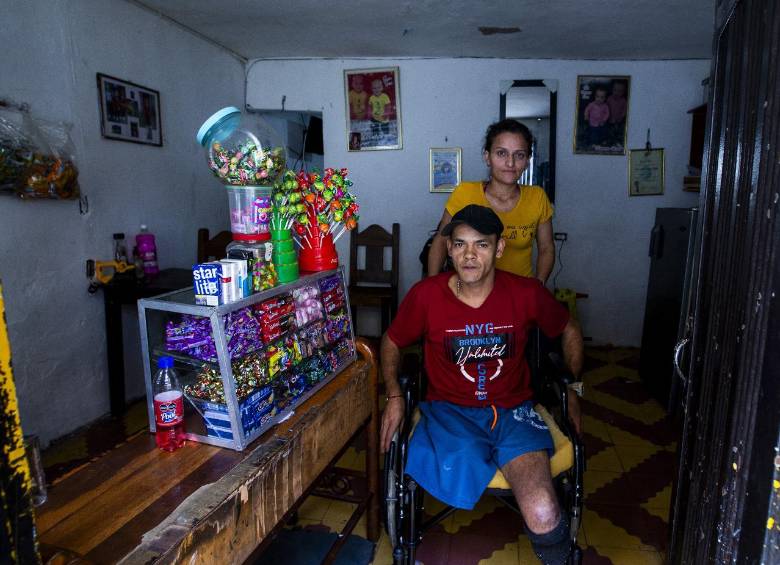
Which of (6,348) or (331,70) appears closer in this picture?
(6,348)

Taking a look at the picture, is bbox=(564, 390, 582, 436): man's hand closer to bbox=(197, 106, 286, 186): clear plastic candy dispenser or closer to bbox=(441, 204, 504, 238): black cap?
bbox=(441, 204, 504, 238): black cap

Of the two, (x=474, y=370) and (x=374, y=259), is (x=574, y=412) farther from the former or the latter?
(x=374, y=259)

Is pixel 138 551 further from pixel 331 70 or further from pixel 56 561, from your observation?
pixel 331 70

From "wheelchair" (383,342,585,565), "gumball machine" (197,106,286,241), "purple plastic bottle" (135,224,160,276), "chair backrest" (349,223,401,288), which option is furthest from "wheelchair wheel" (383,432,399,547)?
"chair backrest" (349,223,401,288)

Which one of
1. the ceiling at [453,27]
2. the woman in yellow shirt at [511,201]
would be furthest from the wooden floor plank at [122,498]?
the ceiling at [453,27]

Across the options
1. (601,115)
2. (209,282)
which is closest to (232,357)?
(209,282)

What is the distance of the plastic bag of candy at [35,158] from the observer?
2365 millimetres

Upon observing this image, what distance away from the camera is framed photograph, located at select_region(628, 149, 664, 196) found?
14.0 ft

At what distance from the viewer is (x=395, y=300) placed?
4.29m

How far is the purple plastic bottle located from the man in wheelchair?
6.52 ft

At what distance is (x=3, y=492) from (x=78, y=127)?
9.21 feet

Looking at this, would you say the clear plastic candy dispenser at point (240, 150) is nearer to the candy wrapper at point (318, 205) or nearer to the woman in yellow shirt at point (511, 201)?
the candy wrapper at point (318, 205)

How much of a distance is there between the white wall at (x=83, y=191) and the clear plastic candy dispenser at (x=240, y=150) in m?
1.56

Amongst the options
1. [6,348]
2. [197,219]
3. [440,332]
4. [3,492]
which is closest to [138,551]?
[3,492]
